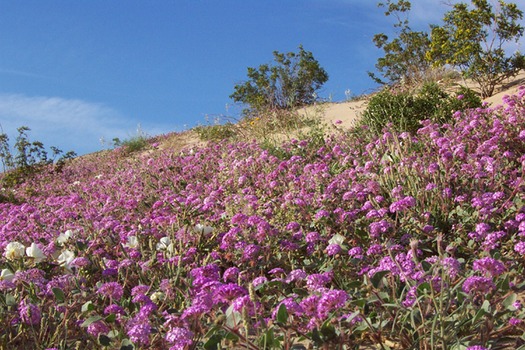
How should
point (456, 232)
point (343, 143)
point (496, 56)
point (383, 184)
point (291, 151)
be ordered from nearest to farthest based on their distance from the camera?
point (456, 232), point (383, 184), point (343, 143), point (291, 151), point (496, 56)

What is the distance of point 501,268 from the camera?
281cm

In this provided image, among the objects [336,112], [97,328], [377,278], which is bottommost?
[97,328]

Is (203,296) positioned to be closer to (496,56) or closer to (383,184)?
(383,184)

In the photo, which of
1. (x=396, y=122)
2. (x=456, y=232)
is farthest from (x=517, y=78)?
(x=456, y=232)

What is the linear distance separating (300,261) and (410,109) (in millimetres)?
6578

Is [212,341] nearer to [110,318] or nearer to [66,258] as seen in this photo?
[110,318]

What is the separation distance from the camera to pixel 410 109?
10.4 meters

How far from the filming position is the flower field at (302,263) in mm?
2711

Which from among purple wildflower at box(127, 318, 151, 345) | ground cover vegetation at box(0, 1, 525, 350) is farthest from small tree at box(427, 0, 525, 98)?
purple wildflower at box(127, 318, 151, 345)

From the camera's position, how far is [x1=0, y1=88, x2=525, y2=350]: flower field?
271 cm

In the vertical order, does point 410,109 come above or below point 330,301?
above

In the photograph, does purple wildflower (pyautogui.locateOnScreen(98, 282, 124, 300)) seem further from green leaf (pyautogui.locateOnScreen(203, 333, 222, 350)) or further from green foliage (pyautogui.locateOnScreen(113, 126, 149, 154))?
green foliage (pyautogui.locateOnScreen(113, 126, 149, 154))

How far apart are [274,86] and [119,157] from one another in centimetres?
841

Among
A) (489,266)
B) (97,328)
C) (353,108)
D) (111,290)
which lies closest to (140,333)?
(97,328)
